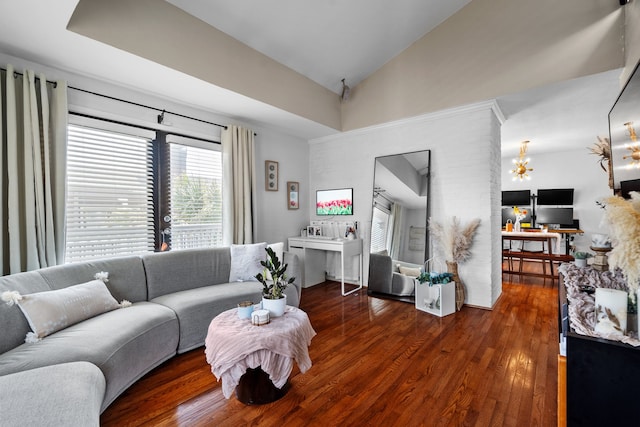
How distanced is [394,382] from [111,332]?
1873 mm

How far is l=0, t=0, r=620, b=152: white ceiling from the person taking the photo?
2127 millimetres

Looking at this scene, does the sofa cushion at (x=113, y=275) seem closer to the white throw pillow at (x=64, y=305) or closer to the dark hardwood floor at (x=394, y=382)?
the white throw pillow at (x=64, y=305)

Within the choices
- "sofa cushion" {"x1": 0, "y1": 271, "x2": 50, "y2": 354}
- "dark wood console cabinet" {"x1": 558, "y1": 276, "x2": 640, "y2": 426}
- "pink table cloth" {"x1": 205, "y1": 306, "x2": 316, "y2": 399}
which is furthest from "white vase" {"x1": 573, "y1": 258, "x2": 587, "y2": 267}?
"sofa cushion" {"x1": 0, "y1": 271, "x2": 50, "y2": 354}

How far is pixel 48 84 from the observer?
7.92ft

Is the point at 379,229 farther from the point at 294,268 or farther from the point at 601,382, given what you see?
the point at 601,382

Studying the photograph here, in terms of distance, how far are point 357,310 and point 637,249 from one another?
109 inches

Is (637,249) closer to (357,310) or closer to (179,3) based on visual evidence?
(357,310)

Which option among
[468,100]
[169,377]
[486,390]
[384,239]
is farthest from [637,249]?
[384,239]

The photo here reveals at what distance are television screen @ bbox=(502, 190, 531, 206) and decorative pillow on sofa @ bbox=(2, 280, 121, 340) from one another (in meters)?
7.57

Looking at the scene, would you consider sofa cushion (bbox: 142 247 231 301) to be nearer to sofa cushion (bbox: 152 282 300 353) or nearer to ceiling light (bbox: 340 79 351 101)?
sofa cushion (bbox: 152 282 300 353)

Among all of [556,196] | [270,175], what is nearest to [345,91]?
[270,175]

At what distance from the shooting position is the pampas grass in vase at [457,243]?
132 inches

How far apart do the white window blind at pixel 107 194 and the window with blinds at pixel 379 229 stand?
111 inches

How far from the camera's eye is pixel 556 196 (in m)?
6.18
